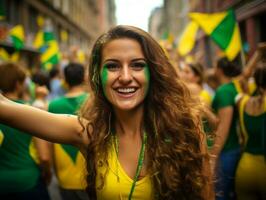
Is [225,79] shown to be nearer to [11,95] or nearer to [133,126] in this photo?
[11,95]

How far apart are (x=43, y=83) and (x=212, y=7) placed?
61.4 feet

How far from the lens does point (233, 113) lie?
4188mm

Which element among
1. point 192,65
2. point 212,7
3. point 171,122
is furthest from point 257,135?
point 212,7

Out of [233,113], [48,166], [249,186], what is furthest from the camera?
[233,113]

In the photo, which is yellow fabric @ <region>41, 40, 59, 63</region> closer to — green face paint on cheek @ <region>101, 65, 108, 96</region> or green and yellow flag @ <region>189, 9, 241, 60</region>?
green and yellow flag @ <region>189, 9, 241, 60</region>

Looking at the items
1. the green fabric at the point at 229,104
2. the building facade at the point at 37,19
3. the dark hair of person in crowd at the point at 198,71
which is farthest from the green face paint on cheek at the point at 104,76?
the building facade at the point at 37,19

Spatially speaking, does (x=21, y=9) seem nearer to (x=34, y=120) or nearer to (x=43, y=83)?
(x=43, y=83)

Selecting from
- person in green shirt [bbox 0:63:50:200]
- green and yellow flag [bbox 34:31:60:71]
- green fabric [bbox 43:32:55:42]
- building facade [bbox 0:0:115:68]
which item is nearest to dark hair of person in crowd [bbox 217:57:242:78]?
person in green shirt [bbox 0:63:50:200]

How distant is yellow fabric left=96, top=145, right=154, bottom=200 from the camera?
79.7 inches

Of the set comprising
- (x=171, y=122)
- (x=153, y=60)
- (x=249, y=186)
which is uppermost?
(x=153, y=60)

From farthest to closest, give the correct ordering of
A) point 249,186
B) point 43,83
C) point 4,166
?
point 43,83, point 249,186, point 4,166

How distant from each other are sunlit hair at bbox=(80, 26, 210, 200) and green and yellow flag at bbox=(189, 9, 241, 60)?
3.35 m

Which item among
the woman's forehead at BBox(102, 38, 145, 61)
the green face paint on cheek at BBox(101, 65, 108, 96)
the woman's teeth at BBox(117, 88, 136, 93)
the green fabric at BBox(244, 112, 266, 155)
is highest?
the woman's forehead at BBox(102, 38, 145, 61)

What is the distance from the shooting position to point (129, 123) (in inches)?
89.6
